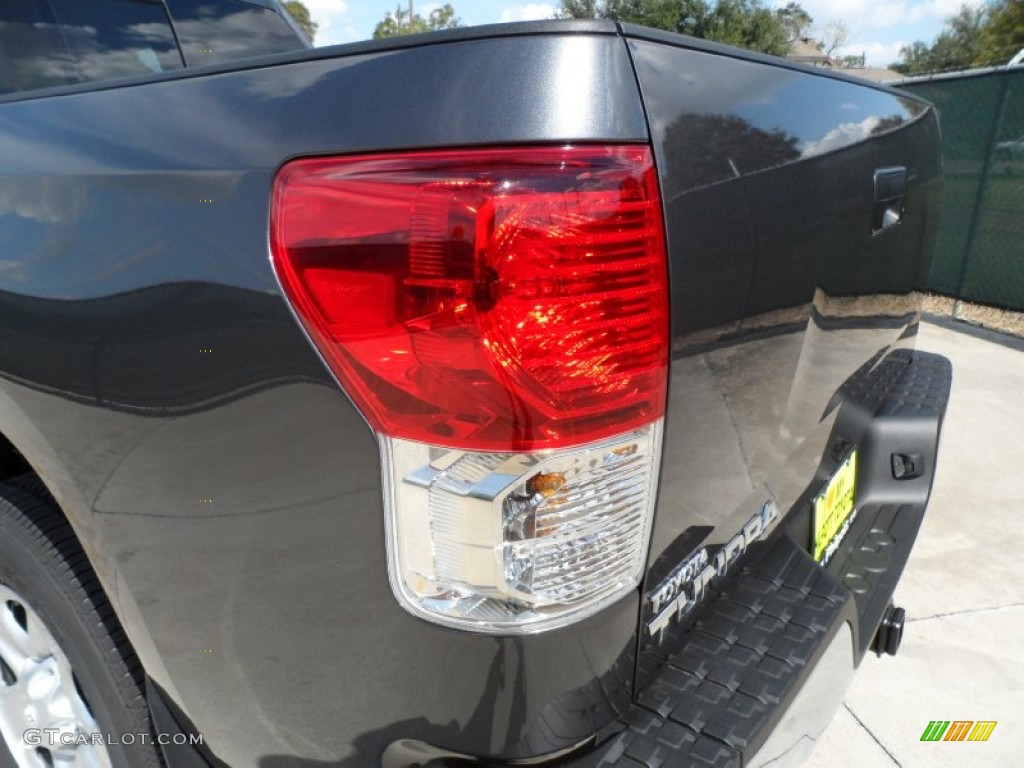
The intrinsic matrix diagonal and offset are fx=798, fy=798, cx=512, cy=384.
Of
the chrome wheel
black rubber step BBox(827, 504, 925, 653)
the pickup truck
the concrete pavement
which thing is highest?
the pickup truck

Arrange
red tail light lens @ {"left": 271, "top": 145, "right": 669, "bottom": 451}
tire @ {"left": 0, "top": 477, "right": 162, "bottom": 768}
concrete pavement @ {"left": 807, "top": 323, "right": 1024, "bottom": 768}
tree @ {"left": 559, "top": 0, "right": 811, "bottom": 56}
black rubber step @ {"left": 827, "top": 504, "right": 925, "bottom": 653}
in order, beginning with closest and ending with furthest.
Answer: red tail light lens @ {"left": 271, "top": 145, "right": 669, "bottom": 451}, tire @ {"left": 0, "top": 477, "right": 162, "bottom": 768}, black rubber step @ {"left": 827, "top": 504, "right": 925, "bottom": 653}, concrete pavement @ {"left": 807, "top": 323, "right": 1024, "bottom": 768}, tree @ {"left": 559, "top": 0, "right": 811, "bottom": 56}

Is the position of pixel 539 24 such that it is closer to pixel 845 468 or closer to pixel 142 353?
pixel 142 353

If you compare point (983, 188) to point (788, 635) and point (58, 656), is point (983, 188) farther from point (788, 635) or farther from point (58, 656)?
point (58, 656)

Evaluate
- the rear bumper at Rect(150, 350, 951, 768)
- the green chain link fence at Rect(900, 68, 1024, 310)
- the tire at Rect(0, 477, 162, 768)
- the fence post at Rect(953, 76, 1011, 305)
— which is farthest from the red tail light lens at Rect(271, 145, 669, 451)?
the fence post at Rect(953, 76, 1011, 305)

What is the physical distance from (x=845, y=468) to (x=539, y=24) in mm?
1401

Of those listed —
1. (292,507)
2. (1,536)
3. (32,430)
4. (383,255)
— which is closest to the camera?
(383,255)

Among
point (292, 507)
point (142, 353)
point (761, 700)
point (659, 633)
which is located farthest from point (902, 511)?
point (142, 353)

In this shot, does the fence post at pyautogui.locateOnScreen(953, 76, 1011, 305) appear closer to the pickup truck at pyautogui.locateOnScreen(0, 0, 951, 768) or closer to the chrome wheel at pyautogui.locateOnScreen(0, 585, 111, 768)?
the pickup truck at pyautogui.locateOnScreen(0, 0, 951, 768)

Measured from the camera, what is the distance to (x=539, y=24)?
0.95 meters

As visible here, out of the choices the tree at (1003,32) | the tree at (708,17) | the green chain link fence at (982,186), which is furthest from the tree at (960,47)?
the green chain link fence at (982,186)

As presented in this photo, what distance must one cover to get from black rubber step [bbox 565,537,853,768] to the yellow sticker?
0.19 metres

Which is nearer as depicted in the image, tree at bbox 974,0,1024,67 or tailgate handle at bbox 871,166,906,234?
tailgate handle at bbox 871,166,906,234

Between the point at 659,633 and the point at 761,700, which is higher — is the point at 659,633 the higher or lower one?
the higher one

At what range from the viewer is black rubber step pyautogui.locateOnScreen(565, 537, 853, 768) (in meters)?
1.12
